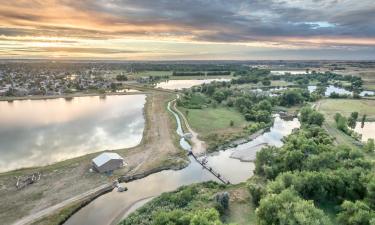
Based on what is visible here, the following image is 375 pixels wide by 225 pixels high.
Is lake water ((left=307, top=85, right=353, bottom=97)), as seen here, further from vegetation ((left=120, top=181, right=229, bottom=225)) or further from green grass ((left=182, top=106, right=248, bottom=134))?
vegetation ((left=120, top=181, right=229, bottom=225))

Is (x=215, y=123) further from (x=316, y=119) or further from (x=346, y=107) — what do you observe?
Answer: (x=346, y=107)

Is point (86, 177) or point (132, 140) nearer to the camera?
point (86, 177)

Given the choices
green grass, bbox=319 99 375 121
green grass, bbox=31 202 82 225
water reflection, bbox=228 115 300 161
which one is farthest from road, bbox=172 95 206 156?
green grass, bbox=319 99 375 121

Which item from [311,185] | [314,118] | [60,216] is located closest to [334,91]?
[314,118]

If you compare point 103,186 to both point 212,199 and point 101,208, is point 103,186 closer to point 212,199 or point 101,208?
point 101,208

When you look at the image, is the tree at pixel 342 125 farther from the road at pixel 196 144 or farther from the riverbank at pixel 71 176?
the riverbank at pixel 71 176

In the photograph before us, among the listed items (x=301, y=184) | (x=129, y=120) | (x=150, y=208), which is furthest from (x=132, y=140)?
(x=301, y=184)
